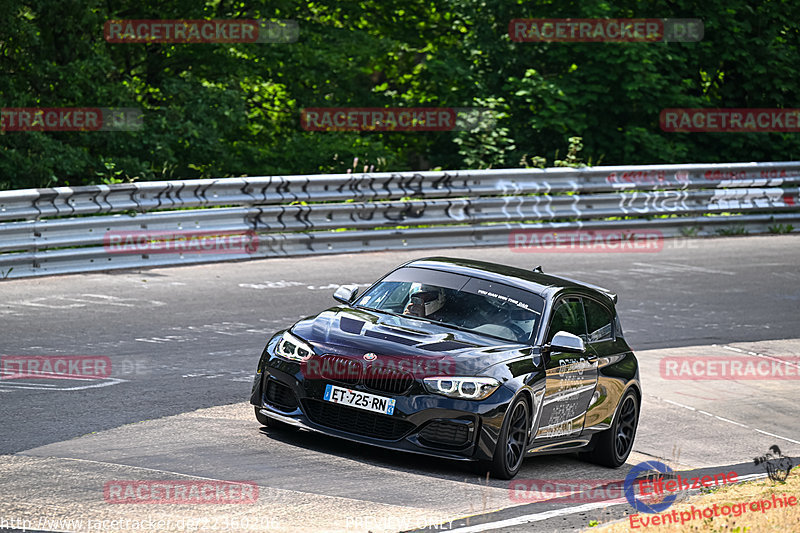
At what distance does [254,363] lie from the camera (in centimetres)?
1205

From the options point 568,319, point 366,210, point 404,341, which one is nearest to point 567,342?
point 568,319

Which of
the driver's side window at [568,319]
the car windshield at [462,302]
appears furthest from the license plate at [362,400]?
the driver's side window at [568,319]

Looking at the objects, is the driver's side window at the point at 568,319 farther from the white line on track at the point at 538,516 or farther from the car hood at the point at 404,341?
the white line on track at the point at 538,516

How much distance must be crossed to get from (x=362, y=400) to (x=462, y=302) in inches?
58.0

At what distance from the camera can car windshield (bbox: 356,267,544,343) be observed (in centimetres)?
958

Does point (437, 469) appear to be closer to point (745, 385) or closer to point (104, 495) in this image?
point (104, 495)

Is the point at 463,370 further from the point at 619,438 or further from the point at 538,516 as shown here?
the point at 619,438

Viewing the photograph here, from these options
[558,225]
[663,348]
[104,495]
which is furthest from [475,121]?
[104,495]

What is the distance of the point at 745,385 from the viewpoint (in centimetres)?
1362

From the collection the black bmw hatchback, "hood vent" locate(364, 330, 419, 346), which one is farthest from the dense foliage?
"hood vent" locate(364, 330, 419, 346)

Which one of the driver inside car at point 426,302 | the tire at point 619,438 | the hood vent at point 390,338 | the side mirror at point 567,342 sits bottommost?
the tire at point 619,438

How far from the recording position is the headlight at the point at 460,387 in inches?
339

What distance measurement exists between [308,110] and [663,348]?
14489mm

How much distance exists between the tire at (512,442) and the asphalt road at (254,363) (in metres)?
0.14
